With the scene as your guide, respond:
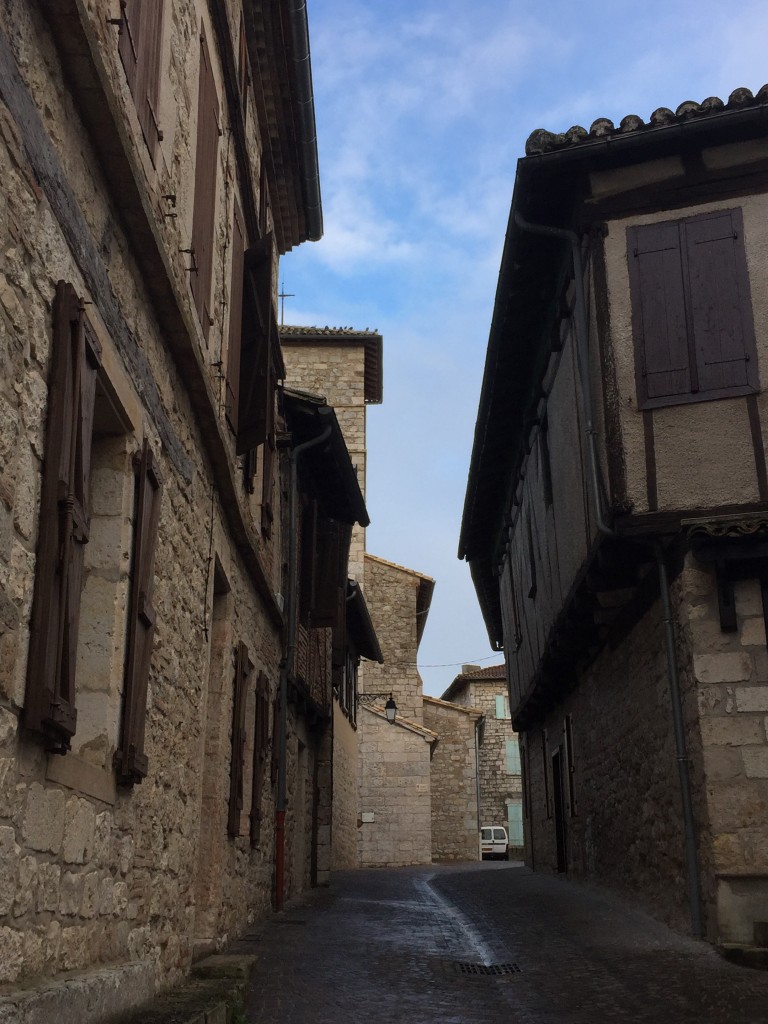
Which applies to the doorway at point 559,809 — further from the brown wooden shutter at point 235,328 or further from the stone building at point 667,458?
the brown wooden shutter at point 235,328

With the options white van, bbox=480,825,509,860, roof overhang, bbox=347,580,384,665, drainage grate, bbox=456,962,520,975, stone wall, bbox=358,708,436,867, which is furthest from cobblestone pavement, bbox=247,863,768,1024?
white van, bbox=480,825,509,860

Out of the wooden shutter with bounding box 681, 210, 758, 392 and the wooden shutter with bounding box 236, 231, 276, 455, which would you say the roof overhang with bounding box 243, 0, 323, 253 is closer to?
the wooden shutter with bounding box 236, 231, 276, 455

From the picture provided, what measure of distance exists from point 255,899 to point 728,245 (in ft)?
21.5

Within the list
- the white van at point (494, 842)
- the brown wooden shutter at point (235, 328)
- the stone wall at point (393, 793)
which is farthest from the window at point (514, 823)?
the brown wooden shutter at point (235, 328)

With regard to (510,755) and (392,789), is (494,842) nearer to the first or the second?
Result: (510,755)

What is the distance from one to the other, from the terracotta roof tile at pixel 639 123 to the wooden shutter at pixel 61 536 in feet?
18.6

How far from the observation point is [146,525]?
469 centimetres

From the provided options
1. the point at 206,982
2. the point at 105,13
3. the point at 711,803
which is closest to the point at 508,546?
the point at 711,803

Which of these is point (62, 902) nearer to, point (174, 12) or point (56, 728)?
point (56, 728)

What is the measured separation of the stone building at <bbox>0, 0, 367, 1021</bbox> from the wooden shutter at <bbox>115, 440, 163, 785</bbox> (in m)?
0.01

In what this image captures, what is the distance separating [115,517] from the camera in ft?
14.5

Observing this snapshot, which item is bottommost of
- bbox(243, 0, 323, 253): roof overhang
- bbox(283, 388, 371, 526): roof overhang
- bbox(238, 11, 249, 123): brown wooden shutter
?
bbox(283, 388, 371, 526): roof overhang

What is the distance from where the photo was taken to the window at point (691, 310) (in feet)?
26.0

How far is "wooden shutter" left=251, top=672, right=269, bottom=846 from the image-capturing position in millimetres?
9305
